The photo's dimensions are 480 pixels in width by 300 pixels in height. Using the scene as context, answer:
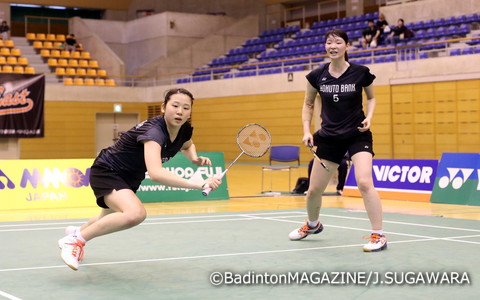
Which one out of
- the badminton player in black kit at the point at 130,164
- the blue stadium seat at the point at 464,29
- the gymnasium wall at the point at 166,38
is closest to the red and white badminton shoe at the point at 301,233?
the badminton player in black kit at the point at 130,164

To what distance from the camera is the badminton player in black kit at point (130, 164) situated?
5.12 m

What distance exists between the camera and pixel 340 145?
682cm

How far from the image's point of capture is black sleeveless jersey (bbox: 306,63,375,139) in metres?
6.69

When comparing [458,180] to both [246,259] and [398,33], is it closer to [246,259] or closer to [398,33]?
[246,259]

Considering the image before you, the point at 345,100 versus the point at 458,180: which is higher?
the point at 345,100

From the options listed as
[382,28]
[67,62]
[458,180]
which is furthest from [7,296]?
[67,62]

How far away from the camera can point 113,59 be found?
33.5m

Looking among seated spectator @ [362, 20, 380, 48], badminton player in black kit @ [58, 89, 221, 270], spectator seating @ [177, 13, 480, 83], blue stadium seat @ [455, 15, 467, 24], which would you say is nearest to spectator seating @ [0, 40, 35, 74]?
spectator seating @ [177, 13, 480, 83]

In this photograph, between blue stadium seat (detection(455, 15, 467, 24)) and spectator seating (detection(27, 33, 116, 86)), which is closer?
blue stadium seat (detection(455, 15, 467, 24))

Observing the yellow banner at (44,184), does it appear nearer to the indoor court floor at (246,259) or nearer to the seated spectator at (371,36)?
the indoor court floor at (246,259)

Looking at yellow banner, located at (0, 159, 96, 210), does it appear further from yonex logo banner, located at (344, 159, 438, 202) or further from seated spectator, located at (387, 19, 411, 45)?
seated spectator, located at (387, 19, 411, 45)

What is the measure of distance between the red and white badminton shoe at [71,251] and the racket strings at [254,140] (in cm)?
174

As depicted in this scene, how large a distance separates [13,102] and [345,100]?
22186 mm

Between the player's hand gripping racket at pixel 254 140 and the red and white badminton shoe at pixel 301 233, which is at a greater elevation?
the player's hand gripping racket at pixel 254 140
